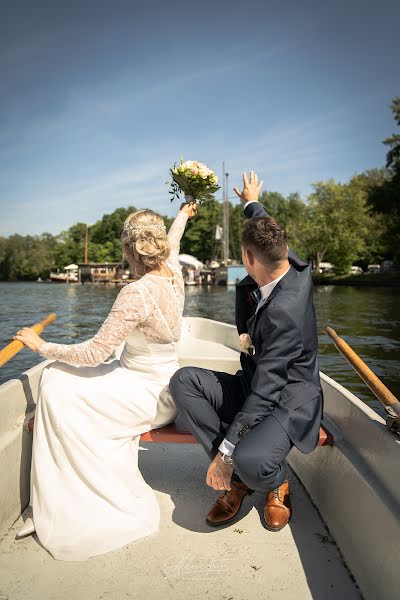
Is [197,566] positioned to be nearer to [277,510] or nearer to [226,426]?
[277,510]

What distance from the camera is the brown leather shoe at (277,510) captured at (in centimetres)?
250

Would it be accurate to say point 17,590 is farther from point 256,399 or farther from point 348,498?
point 348,498

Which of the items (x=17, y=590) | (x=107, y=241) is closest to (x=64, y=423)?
(x=17, y=590)

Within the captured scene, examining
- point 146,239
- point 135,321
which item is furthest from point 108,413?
point 146,239

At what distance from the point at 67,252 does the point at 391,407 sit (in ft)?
315

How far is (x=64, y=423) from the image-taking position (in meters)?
2.32

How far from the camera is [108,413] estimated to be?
2.45m

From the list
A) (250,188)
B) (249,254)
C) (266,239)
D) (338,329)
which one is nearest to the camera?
(266,239)

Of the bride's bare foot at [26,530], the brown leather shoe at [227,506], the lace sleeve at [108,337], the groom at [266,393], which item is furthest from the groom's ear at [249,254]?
the bride's bare foot at [26,530]

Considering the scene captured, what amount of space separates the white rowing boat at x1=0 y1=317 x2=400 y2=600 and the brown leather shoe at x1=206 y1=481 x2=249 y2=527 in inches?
2.1

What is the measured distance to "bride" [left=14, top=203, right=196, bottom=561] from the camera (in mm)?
2305

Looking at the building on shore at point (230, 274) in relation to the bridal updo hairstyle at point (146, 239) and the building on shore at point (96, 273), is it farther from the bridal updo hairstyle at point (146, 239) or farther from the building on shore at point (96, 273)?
the bridal updo hairstyle at point (146, 239)

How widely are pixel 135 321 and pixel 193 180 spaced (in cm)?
132

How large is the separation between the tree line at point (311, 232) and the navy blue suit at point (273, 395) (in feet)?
120
